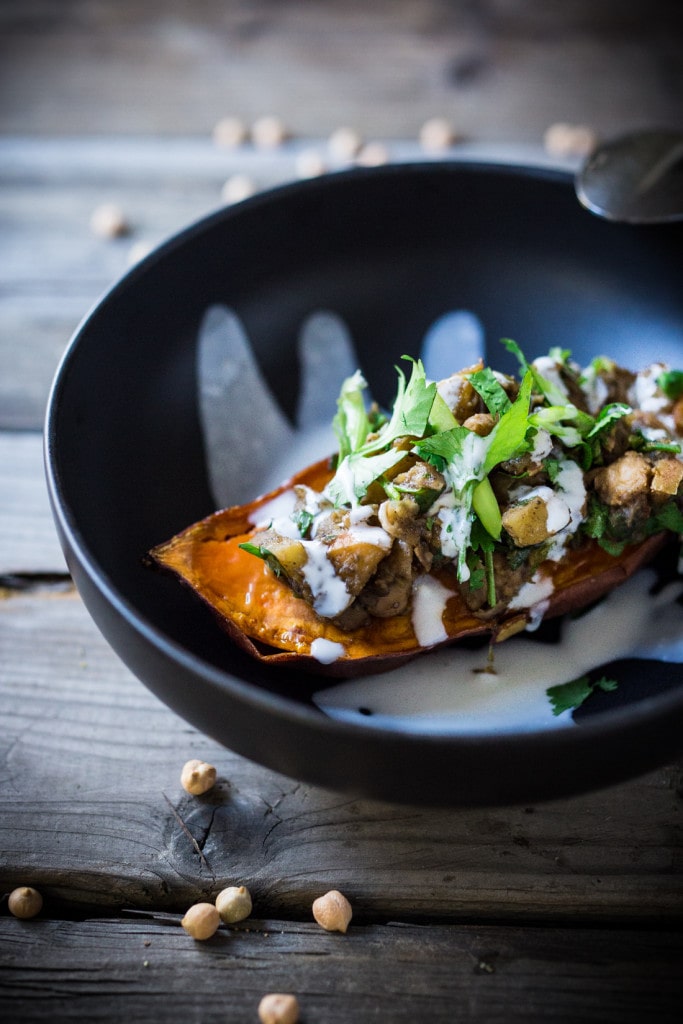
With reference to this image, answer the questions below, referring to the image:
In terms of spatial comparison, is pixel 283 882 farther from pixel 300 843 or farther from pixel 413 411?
pixel 413 411

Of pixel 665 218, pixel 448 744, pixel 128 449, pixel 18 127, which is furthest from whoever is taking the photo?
pixel 18 127

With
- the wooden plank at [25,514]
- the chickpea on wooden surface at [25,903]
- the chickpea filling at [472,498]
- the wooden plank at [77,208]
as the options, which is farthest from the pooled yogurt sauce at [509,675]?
the wooden plank at [77,208]

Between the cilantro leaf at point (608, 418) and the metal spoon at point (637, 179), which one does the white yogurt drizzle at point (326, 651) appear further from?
the metal spoon at point (637, 179)

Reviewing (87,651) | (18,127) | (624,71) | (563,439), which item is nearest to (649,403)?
(563,439)

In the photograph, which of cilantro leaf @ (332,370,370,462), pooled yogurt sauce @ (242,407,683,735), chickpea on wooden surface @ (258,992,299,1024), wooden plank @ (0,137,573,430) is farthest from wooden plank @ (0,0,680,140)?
chickpea on wooden surface @ (258,992,299,1024)

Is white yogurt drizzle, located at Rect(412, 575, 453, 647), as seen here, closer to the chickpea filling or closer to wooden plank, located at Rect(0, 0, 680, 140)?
the chickpea filling

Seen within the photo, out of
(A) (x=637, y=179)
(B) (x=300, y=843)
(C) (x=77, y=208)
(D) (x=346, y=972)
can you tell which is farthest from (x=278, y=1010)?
(C) (x=77, y=208)

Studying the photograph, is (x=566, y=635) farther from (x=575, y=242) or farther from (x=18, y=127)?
(x=18, y=127)
